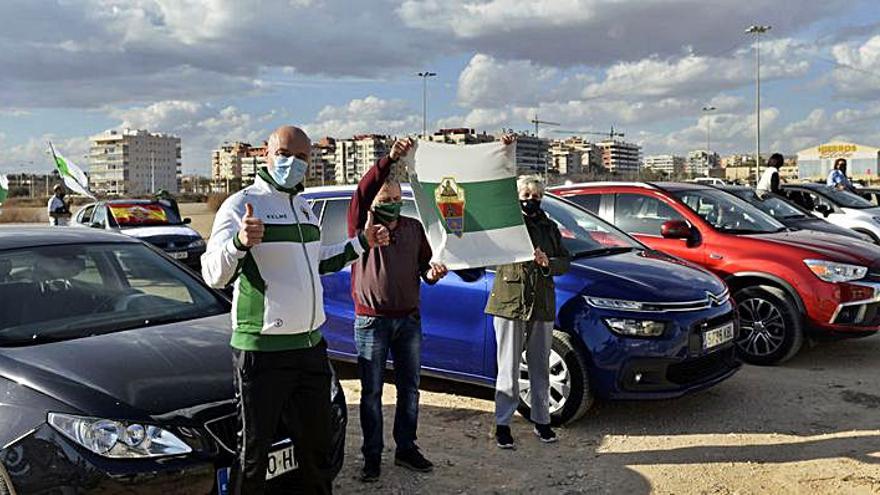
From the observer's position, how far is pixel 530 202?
17.0ft

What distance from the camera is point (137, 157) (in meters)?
134

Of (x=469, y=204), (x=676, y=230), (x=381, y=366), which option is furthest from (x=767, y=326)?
(x=381, y=366)

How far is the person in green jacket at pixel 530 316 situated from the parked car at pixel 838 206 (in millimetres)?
9856

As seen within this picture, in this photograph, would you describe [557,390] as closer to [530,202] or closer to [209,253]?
[530,202]

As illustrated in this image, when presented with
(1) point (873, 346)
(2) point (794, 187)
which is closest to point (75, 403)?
(1) point (873, 346)

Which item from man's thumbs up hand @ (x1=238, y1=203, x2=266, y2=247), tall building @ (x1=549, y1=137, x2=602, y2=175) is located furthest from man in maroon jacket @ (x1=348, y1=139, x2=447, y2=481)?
tall building @ (x1=549, y1=137, x2=602, y2=175)

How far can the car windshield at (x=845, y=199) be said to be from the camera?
554 inches

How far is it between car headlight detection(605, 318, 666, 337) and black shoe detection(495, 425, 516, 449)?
969 millimetres

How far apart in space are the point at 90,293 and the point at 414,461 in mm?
2105

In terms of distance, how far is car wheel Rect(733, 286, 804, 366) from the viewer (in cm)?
717

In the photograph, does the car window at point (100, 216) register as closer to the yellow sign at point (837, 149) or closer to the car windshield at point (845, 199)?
the car windshield at point (845, 199)

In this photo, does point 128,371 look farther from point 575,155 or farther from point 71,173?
point 575,155

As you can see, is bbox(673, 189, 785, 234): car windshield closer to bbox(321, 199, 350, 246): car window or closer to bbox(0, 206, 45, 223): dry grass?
bbox(321, 199, 350, 246): car window

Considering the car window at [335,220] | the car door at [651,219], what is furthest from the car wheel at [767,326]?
the car window at [335,220]
